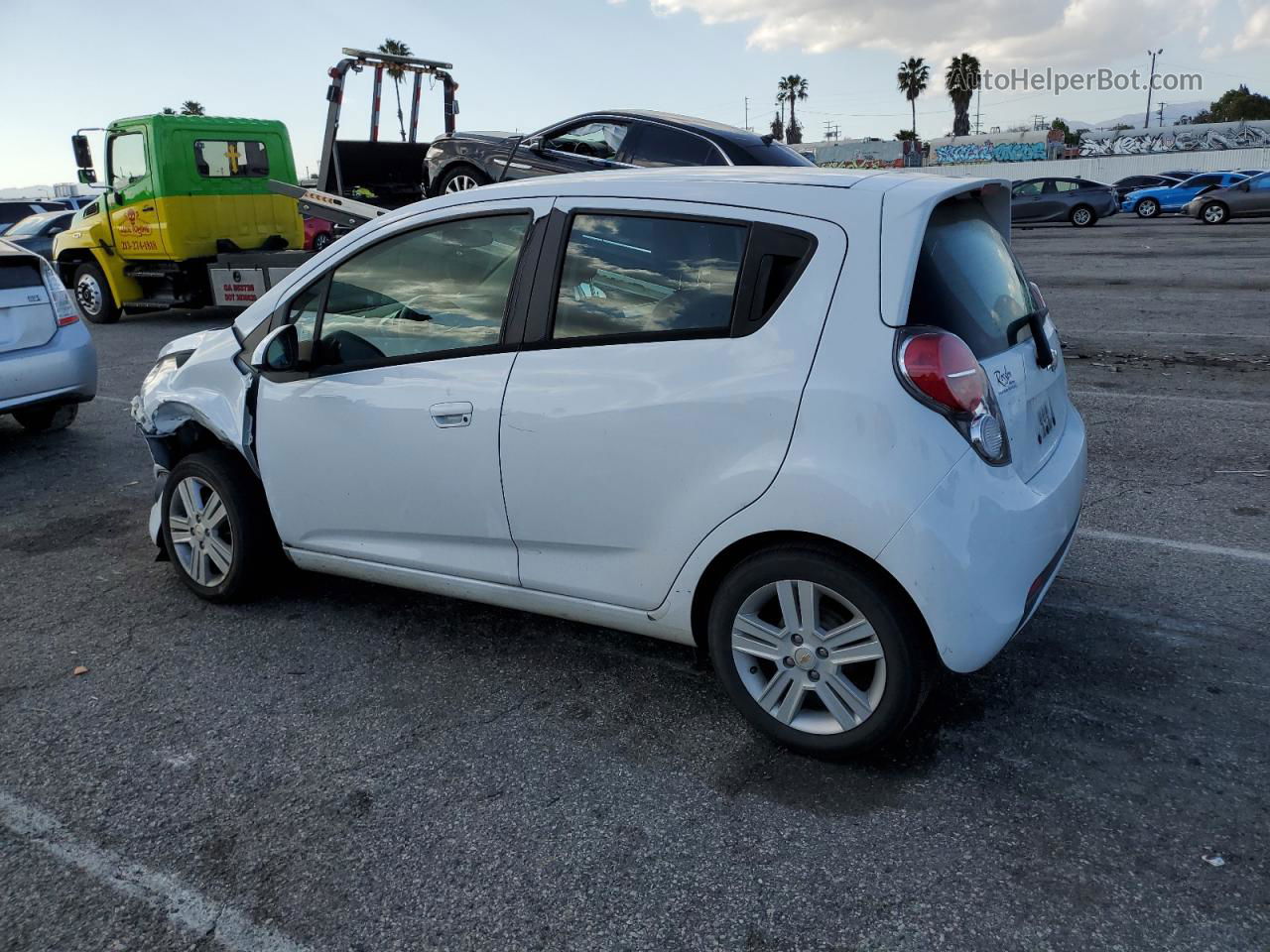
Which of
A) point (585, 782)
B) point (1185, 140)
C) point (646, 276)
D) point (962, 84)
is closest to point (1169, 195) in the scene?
point (646, 276)

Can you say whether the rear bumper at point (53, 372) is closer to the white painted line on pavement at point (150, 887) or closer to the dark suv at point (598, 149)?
the dark suv at point (598, 149)

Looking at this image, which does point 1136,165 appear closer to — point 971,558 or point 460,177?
point 460,177

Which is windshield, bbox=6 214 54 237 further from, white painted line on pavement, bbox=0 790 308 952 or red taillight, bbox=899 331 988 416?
red taillight, bbox=899 331 988 416

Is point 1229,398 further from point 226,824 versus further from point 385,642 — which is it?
point 226,824

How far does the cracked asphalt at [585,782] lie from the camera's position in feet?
7.93

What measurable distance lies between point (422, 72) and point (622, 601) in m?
11.1

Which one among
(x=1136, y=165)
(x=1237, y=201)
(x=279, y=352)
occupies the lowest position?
(x=279, y=352)

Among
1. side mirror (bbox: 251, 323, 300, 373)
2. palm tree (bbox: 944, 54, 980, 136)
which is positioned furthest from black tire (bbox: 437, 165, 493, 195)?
palm tree (bbox: 944, 54, 980, 136)

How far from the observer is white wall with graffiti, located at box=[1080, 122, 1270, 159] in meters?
62.5

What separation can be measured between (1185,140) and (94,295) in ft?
242

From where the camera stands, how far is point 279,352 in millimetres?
3797

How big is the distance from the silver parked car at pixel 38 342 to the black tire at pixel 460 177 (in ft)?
16.5

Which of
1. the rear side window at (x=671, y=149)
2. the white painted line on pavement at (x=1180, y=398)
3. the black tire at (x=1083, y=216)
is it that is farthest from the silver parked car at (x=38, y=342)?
the black tire at (x=1083, y=216)

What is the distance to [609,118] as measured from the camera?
34.3 feet
